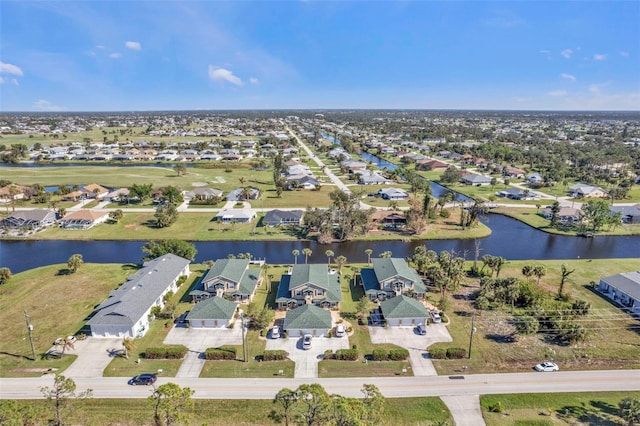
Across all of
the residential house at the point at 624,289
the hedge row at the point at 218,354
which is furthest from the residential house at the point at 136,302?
the residential house at the point at 624,289

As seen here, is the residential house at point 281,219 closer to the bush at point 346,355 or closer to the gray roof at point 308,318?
the gray roof at point 308,318

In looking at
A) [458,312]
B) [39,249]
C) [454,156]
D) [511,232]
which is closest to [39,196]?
[39,249]

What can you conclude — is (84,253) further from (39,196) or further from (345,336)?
(345,336)

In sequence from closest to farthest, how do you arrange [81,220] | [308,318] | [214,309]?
[308,318], [214,309], [81,220]

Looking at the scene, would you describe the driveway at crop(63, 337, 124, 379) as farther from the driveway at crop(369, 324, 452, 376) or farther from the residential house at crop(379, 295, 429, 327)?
the residential house at crop(379, 295, 429, 327)

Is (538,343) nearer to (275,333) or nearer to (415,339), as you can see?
(415,339)

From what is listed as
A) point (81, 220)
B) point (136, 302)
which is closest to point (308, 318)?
point (136, 302)

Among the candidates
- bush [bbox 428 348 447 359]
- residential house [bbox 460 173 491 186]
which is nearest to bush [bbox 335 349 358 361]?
bush [bbox 428 348 447 359]
